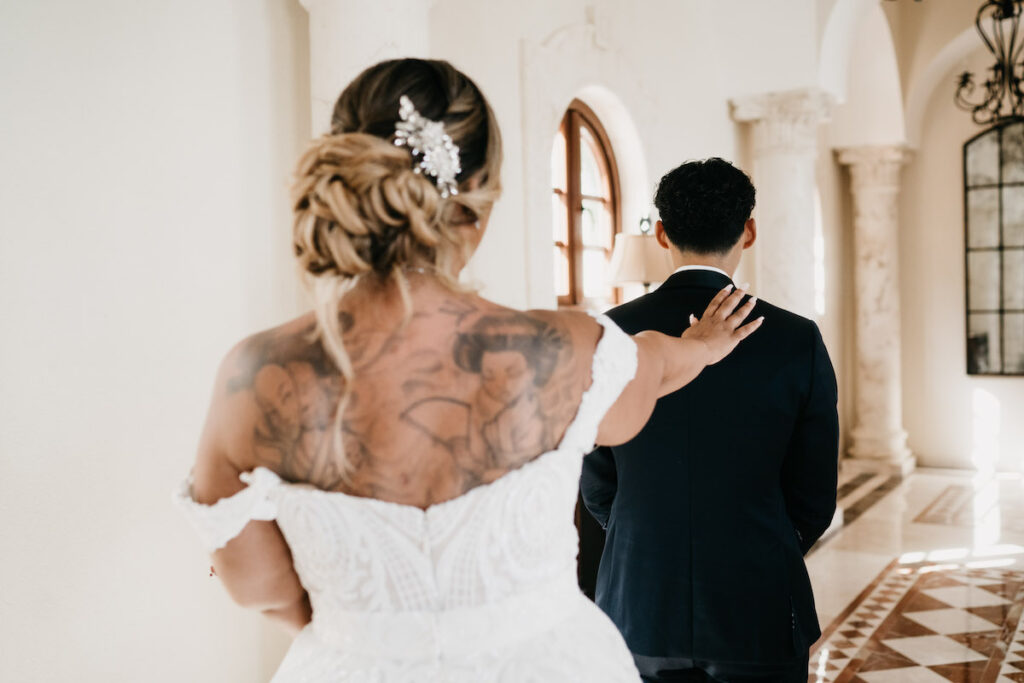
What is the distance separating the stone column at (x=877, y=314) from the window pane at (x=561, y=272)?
595 centimetres

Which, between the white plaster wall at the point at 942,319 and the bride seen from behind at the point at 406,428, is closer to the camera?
the bride seen from behind at the point at 406,428

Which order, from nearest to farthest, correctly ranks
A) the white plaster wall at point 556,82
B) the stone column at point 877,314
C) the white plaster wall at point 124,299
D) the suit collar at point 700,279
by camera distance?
the suit collar at point 700,279, the white plaster wall at point 124,299, the white plaster wall at point 556,82, the stone column at point 877,314

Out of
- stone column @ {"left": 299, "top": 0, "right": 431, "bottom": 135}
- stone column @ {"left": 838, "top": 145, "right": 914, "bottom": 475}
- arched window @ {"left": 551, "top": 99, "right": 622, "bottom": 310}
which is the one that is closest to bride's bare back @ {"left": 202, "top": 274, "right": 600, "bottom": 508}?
stone column @ {"left": 299, "top": 0, "right": 431, "bottom": 135}

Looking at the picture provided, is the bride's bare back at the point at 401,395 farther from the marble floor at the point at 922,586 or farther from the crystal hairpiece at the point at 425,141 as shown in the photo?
the marble floor at the point at 922,586

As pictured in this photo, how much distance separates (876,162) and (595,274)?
18.8 ft

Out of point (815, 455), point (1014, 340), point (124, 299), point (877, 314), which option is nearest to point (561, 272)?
point (124, 299)

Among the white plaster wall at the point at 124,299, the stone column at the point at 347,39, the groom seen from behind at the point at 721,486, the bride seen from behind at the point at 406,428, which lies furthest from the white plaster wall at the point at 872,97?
the bride seen from behind at the point at 406,428

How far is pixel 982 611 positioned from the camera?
5.63 meters

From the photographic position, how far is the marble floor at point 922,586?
187 inches

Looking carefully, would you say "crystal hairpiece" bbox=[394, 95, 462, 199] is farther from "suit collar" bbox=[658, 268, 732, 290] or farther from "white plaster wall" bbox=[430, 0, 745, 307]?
"white plaster wall" bbox=[430, 0, 745, 307]

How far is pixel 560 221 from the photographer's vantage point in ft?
19.8

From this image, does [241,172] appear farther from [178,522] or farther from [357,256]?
[357,256]

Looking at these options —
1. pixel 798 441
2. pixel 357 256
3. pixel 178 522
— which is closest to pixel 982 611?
pixel 798 441

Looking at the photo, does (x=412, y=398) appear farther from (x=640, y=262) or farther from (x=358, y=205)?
(x=640, y=262)
